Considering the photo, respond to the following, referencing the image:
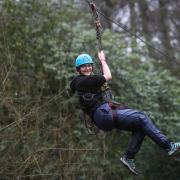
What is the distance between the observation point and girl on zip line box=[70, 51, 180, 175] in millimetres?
6691

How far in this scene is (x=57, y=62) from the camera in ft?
36.7

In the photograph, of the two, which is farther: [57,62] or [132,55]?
[132,55]

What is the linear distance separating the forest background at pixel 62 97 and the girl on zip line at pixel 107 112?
86.3 inches

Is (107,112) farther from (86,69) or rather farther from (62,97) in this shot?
(62,97)

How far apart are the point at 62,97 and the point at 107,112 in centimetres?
434

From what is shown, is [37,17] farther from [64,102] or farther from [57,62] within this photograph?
[64,102]

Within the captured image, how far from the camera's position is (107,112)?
22.2ft

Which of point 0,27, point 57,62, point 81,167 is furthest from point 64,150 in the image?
point 0,27

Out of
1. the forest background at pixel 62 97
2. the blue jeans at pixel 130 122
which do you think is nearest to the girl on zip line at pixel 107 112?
the blue jeans at pixel 130 122

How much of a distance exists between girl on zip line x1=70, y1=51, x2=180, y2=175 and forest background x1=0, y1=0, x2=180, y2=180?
7.19 ft

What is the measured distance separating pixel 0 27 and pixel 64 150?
300 centimetres

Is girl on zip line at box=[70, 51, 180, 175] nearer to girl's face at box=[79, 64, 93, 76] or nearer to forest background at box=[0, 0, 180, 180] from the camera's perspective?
girl's face at box=[79, 64, 93, 76]

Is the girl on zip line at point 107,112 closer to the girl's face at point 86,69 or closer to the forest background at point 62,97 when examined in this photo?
the girl's face at point 86,69

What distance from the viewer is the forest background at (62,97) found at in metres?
9.27
